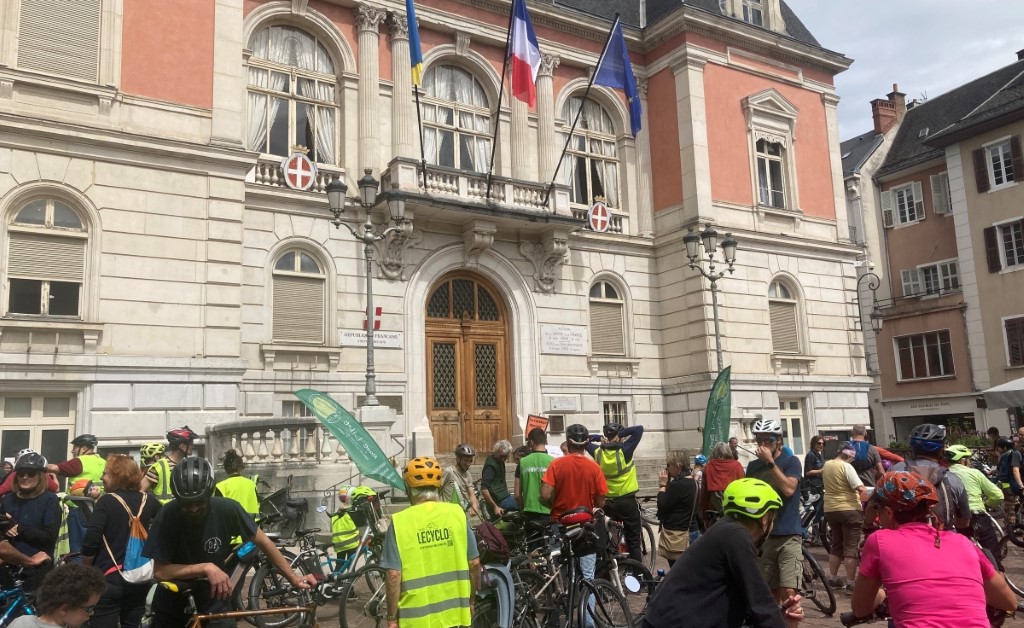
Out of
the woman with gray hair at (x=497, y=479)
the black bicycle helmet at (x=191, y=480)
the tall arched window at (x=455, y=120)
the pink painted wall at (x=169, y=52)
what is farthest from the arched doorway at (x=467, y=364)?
the black bicycle helmet at (x=191, y=480)

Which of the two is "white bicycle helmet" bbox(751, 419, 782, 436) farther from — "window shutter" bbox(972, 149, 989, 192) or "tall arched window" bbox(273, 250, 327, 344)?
"window shutter" bbox(972, 149, 989, 192)

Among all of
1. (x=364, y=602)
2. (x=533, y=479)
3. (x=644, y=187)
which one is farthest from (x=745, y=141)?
(x=364, y=602)

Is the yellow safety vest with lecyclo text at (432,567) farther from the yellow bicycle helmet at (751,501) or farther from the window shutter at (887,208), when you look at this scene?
the window shutter at (887,208)

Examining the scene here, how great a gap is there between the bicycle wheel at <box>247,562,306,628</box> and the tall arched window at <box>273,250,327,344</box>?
10.00 metres

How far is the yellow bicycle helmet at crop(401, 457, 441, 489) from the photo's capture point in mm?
5457

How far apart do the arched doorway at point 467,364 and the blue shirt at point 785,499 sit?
13.2 meters

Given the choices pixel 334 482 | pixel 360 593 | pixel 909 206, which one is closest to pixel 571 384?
pixel 334 482

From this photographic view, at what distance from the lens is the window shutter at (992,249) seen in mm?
31469

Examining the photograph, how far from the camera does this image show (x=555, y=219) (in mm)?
21500

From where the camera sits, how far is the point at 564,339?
22.4m

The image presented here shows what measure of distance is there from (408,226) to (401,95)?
3552mm

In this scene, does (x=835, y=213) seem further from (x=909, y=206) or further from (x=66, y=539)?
(x=66, y=539)

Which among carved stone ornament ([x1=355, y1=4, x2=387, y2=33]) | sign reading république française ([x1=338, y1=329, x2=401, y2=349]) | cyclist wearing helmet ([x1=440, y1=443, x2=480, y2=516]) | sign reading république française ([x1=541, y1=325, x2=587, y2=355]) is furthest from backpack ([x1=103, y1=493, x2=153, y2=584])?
carved stone ornament ([x1=355, y1=4, x2=387, y2=33])

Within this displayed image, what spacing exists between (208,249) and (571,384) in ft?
32.5
